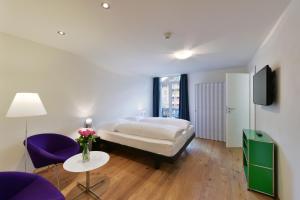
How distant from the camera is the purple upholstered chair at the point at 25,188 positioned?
1309 millimetres

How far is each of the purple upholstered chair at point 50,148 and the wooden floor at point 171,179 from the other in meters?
0.41

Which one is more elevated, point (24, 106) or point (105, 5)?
point (105, 5)

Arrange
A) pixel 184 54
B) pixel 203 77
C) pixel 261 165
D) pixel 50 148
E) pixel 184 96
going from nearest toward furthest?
pixel 261 165
pixel 50 148
pixel 184 54
pixel 203 77
pixel 184 96

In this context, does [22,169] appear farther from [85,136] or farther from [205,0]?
[205,0]

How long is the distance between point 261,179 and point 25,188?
2885 millimetres

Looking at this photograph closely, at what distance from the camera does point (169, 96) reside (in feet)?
18.8

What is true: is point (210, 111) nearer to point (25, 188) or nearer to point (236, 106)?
point (236, 106)

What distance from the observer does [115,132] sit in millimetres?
3311

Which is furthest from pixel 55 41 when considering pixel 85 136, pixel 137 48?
pixel 85 136

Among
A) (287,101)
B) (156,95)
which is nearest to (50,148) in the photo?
(287,101)

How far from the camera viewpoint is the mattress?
2.54m

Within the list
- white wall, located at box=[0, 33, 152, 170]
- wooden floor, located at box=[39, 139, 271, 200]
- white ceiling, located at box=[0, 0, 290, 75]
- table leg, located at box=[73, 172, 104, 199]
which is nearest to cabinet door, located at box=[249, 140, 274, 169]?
wooden floor, located at box=[39, 139, 271, 200]

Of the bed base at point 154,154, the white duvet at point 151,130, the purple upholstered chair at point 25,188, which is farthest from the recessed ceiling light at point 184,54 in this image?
the purple upholstered chair at point 25,188

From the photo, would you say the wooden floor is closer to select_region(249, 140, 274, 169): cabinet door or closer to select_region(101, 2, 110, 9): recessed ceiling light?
select_region(249, 140, 274, 169): cabinet door
